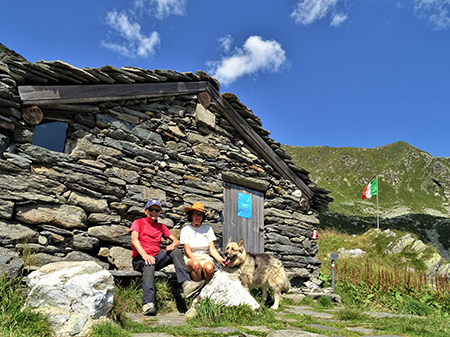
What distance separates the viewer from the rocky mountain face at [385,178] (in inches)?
1496

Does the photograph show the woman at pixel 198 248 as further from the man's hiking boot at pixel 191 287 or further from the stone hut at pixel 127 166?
the stone hut at pixel 127 166

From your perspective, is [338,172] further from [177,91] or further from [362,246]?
[177,91]

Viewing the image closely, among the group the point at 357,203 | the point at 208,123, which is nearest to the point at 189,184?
the point at 208,123

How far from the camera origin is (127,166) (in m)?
5.65

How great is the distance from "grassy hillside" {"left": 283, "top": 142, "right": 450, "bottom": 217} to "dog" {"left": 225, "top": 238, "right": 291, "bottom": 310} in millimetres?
32498

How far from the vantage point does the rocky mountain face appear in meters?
38.0

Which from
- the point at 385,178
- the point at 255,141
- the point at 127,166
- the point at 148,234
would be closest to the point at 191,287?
the point at 148,234

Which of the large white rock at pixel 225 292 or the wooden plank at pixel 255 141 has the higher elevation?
the wooden plank at pixel 255 141

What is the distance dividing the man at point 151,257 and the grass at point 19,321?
1.38 m

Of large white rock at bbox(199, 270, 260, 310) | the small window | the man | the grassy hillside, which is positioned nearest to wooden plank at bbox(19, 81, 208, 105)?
the small window

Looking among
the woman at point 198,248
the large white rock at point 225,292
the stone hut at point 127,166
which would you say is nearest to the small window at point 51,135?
the stone hut at point 127,166

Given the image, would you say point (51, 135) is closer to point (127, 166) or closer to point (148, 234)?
point (127, 166)

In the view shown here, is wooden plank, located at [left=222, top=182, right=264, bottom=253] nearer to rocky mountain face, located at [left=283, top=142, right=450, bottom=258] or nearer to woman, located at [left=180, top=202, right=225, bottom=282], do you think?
woman, located at [left=180, top=202, right=225, bottom=282]

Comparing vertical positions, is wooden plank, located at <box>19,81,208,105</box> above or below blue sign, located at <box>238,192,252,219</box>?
above
